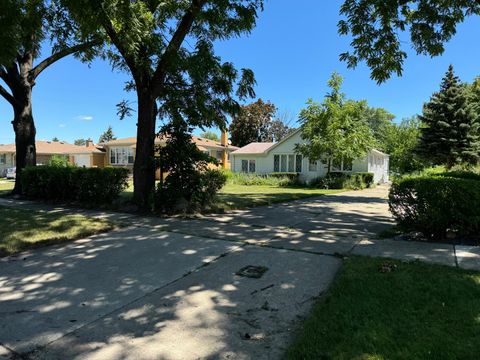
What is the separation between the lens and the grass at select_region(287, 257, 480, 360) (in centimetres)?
279

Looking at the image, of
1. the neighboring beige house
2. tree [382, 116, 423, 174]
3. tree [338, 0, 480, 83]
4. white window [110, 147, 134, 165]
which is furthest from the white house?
tree [338, 0, 480, 83]

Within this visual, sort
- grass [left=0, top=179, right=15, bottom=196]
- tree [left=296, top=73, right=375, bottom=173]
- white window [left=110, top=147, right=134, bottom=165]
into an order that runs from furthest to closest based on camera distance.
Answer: white window [left=110, top=147, right=134, bottom=165]
tree [left=296, top=73, right=375, bottom=173]
grass [left=0, top=179, right=15, bottom=196]

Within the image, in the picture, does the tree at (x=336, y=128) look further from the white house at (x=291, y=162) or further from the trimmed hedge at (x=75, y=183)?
the trimmed hedge at (x=75, y=183)

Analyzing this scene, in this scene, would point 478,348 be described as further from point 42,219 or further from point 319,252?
point 42,219

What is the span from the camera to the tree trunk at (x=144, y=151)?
10.3 m

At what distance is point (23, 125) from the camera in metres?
14.7

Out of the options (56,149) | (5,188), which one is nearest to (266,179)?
(5,188)

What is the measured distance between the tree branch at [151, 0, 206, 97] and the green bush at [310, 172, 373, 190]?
1683 centimetres

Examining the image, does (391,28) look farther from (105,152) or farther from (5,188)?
(105,152)

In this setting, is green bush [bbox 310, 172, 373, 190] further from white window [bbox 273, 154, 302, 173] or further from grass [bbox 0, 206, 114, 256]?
grass [bbox 0, 206, 114, 256]

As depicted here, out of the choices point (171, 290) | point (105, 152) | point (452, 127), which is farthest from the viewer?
point (105, 152)

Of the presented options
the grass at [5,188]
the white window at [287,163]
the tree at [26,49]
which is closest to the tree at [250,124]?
the white window at [287,163]

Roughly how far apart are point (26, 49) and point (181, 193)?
8905 millimetres

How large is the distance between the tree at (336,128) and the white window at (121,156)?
20179 mm
